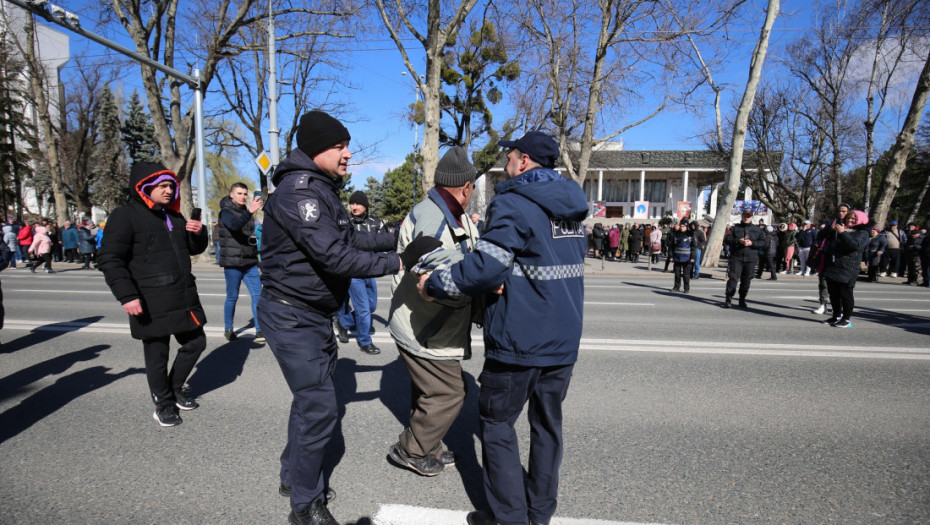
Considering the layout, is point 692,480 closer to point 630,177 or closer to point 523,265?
point 523,265

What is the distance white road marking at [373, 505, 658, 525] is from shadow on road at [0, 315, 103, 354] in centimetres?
561

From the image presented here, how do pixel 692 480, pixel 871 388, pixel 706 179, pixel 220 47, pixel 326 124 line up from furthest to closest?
pixel 706 179
pixel 220 47
pixel 871 388
pixel 692 480
pixel 326 124

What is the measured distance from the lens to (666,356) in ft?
17.7

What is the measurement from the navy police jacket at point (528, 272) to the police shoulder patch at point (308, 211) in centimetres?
61

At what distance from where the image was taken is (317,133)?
235cm

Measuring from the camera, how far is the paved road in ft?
8.20

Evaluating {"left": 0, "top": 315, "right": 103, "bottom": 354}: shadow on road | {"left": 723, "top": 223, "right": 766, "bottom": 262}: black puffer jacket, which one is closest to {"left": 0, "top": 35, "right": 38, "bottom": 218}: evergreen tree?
{"left": 0, "top": 315, "right": 103, "bottom": 354}: shadow on road

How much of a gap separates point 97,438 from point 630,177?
58267 millimetres

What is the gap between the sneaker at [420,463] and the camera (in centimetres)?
279

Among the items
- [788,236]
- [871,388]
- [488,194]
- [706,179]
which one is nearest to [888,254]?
[788,236]

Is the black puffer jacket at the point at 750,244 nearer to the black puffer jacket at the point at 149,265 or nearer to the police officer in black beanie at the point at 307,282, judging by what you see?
the police officer in black beanie at the point at 307,282

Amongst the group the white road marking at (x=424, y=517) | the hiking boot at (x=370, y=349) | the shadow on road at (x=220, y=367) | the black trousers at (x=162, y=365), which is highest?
the black trousers at (x=162, y=365)

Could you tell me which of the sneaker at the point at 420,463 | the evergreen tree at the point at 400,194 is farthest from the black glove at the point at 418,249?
the evergreen tree at the point at 400,194

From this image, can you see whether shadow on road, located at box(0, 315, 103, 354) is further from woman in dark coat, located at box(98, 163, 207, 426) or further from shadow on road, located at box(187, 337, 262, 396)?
woman in dark coat, located at box(98, 163, 207, 426)
